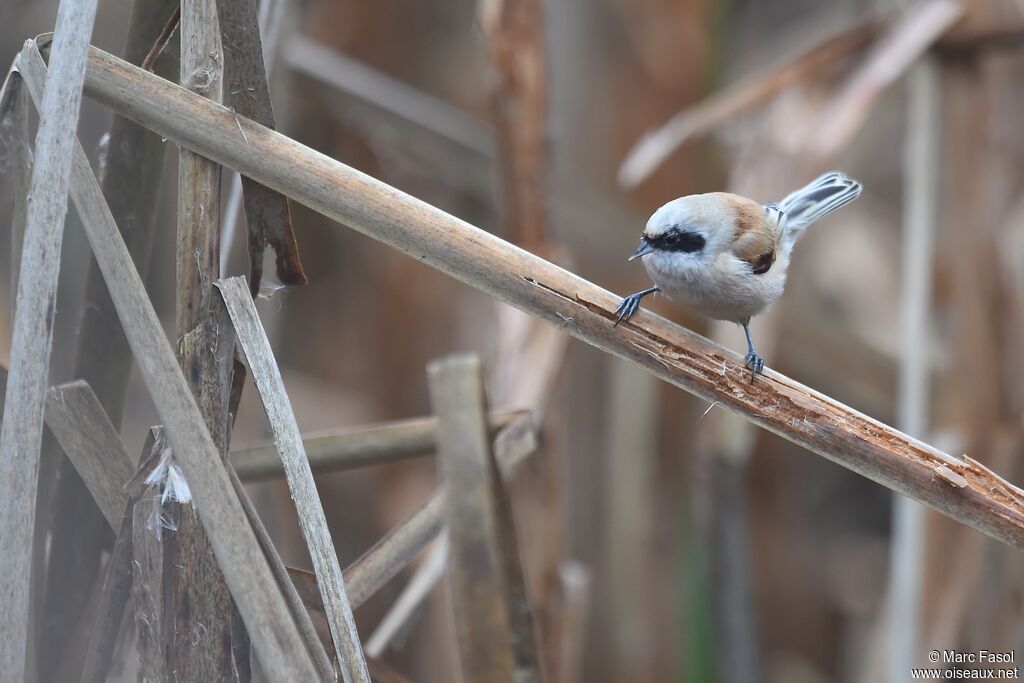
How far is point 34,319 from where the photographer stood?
0.95 metres

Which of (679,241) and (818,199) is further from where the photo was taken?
(818,199)

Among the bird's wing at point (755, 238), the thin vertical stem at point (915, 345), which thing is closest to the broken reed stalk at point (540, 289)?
the bird's wing at point (755, 238)

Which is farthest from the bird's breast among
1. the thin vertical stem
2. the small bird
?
the thin vertical stem

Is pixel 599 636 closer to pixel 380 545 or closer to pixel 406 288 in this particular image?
pixel 406 288

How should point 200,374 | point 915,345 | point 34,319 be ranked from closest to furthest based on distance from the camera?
1. point 34,319
2. point 200,374
3. point 915,345

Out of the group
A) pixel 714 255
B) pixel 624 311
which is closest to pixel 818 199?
pixel 714 255

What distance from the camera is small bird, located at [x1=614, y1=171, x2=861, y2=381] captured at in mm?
1519

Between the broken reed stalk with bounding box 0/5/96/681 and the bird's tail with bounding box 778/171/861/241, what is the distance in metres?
1.34

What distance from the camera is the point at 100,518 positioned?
116cm

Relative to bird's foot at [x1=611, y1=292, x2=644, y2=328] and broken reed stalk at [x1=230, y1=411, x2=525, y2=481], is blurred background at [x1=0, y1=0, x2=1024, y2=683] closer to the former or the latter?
broken reed stalk at [x1=230, y1=411, x2=525, y2=481]

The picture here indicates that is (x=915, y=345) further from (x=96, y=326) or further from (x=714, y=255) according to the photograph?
(x=96, y=326)

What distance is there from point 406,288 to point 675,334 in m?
1.66

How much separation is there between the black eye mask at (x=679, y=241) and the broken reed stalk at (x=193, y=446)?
0.82 m

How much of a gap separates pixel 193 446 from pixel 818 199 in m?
1.33
